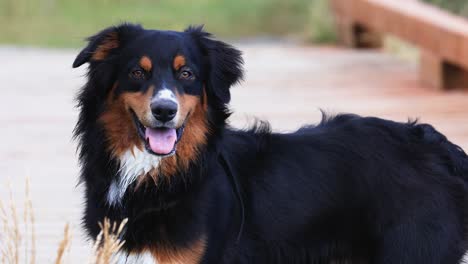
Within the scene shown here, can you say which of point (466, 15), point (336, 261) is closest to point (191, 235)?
point (336, 261)

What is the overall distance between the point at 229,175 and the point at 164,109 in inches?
21.3

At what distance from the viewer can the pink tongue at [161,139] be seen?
13.9 ft

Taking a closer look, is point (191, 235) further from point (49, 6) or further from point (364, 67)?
point (49, 6)

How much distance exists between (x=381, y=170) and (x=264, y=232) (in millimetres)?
526

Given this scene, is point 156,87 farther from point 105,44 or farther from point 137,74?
point 105,44

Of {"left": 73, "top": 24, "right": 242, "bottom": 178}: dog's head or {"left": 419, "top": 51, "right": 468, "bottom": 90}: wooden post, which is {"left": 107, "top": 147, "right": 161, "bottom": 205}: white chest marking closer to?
{"left": 73, "top": 24, "right": 242, "bottom": 178}: dog's head

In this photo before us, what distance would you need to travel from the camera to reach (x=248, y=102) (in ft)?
30.8

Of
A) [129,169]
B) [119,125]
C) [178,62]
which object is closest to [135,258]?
[129,169]

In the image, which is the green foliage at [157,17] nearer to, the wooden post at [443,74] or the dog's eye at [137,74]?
the wooden post at [443,74]

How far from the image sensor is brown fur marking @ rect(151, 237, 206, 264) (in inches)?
165

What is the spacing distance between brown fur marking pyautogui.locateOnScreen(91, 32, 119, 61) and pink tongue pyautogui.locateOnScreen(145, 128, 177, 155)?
39 cm

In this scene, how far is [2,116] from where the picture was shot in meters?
8.90

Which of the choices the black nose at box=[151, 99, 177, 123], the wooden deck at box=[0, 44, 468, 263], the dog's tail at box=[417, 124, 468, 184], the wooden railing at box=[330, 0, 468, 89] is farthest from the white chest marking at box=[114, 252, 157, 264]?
the wooden railing at box=[330, 0, 468, 89]

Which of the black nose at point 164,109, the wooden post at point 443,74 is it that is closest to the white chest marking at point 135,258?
the black nose at point 164,109
